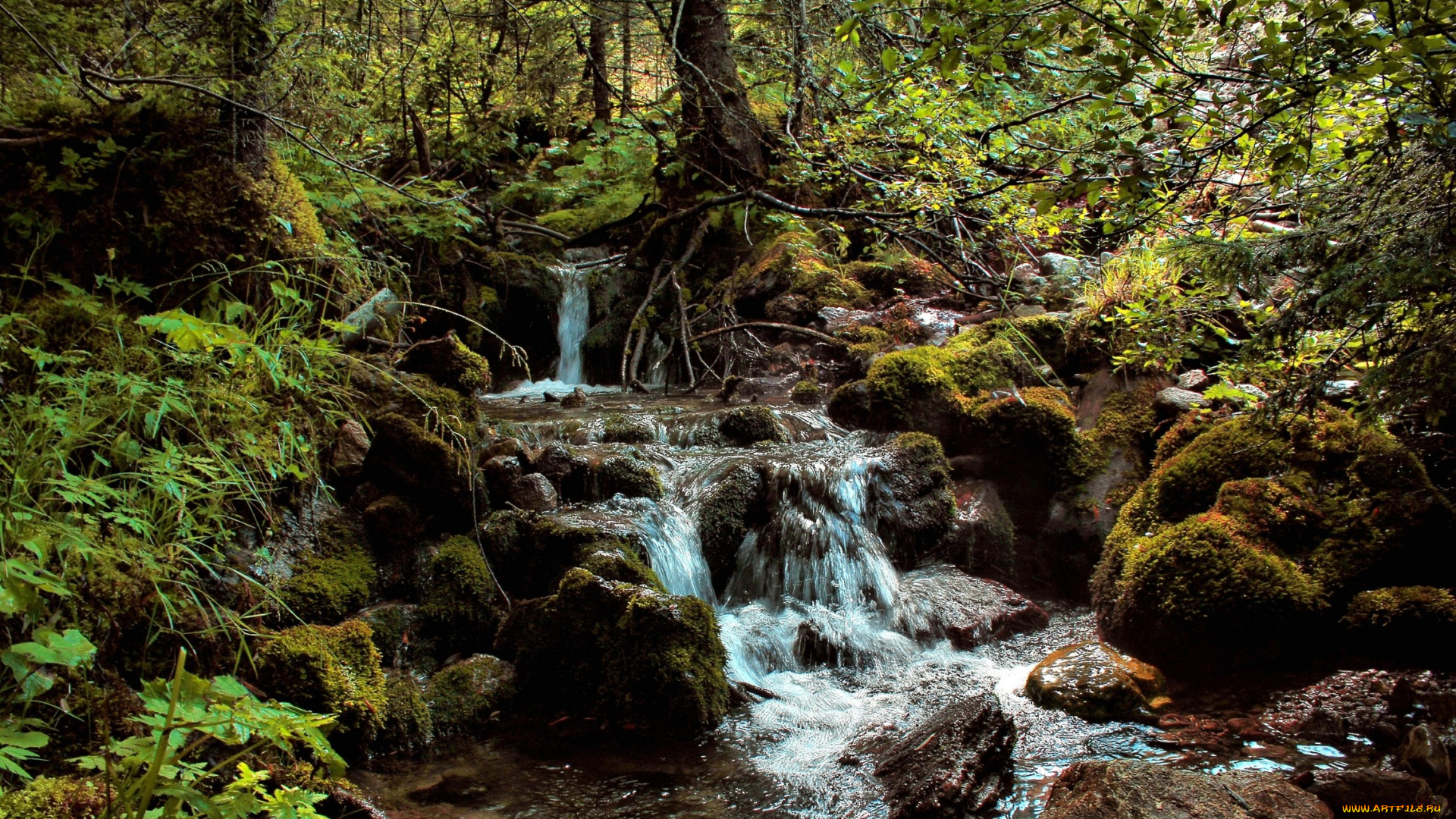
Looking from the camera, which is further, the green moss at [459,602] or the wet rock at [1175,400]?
the wet rock at [1175,400]

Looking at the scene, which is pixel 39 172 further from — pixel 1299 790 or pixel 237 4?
pixel 1299 790

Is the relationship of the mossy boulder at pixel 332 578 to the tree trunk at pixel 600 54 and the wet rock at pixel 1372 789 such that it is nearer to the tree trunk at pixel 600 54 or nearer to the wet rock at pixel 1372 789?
the tree trunk at pixel 600 54

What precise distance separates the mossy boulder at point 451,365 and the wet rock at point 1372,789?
5.20 m

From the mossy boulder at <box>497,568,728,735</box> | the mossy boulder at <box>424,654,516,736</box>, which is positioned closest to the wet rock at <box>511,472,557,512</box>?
the mossy boulder at <box>497,568,728,735</box>

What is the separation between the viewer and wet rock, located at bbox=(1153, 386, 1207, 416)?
20.1ft

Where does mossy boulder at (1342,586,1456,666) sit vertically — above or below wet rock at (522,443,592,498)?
below

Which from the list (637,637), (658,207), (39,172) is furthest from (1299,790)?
(658,207)

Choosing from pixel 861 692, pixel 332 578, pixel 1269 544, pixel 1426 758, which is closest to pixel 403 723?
pixel 332 578

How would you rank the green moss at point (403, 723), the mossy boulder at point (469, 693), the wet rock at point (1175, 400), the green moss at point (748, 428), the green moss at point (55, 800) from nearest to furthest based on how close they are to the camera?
the green moss at point (55, 800)
the green moss at point (403, 723)
the mossy boulder at point (469, 693)
the wet rock at point (1175, 400)
the green moss at point (748, 428)

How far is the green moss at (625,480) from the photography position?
230 inches

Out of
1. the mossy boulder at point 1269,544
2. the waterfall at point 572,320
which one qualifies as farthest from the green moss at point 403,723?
the waterfall at point 572,320

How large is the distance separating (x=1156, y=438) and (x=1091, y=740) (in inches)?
130

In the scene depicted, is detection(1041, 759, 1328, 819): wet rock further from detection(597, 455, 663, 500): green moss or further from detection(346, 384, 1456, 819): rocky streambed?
detection(597, 455, 663, 500): green moss

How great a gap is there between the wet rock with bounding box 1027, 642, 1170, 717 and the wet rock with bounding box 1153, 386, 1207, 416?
2.43 meters
